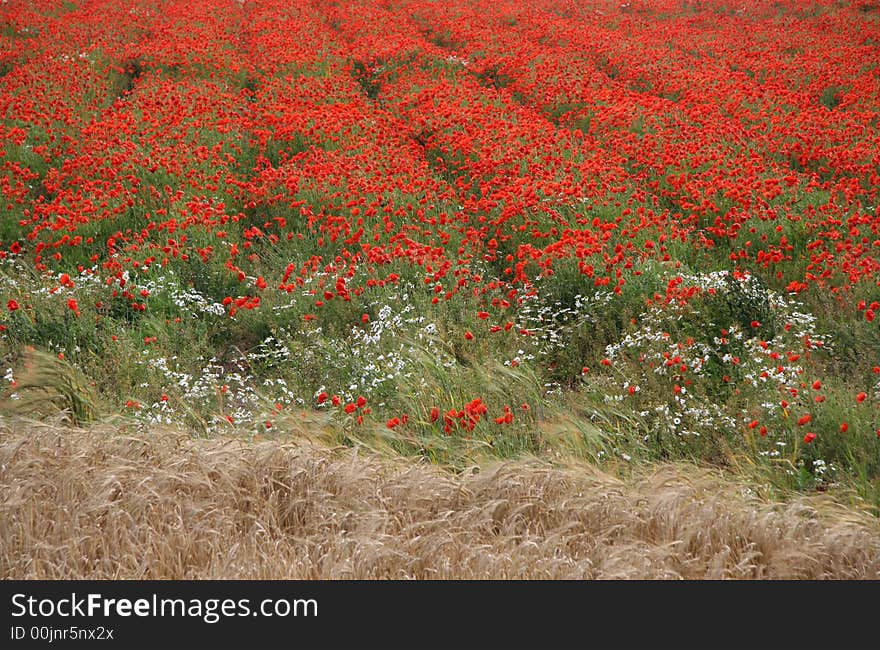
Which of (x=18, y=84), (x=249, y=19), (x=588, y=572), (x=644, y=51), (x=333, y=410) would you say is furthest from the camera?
(x=249, y=19)

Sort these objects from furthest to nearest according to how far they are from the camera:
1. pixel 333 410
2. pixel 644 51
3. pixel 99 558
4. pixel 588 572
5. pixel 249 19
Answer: pixel 249 19, pixel 644 51, pixel 333 410, pixel 99 558, pixel 588 572

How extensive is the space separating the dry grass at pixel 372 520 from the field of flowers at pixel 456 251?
48 cm

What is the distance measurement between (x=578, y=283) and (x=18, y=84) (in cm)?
1078

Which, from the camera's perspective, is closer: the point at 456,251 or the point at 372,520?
the point at 372,520

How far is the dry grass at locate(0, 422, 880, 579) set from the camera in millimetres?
3250

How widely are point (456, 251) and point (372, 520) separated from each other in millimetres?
4460

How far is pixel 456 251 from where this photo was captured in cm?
764

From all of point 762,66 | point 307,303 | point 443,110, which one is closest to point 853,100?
point 762,66

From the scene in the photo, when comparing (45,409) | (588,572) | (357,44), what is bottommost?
(45,409)

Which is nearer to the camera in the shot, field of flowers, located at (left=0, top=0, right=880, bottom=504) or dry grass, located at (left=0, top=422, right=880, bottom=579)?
dry grass, located at (left=0, top=422, right=880, bottom=579)

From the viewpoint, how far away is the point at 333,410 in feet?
15.5

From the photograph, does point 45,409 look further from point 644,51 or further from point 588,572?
point 644,51

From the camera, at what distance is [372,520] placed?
11.6 ft

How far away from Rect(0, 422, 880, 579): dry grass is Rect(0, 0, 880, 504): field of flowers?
0.48 metres
